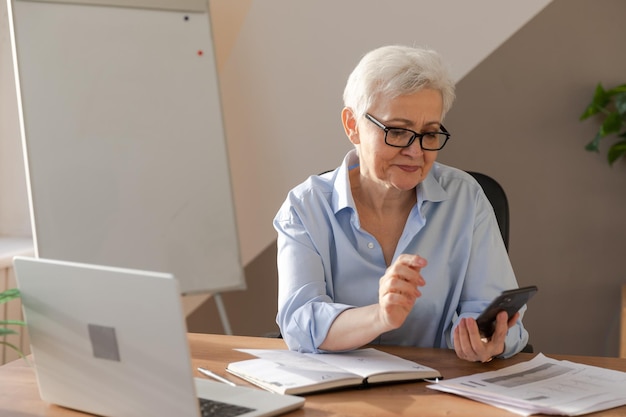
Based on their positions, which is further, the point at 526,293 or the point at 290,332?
the point at 290,332

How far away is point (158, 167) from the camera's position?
298cm

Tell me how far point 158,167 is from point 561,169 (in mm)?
1576

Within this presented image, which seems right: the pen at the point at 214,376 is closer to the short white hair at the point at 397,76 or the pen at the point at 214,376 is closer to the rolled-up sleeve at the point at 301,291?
the rolled-up sleeve at the point at 301,291

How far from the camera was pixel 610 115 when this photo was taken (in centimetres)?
316

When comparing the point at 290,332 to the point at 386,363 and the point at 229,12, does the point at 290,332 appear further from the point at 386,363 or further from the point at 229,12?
the point at 229,12

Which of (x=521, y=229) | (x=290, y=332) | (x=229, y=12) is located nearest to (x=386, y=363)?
(x=290, y=332)

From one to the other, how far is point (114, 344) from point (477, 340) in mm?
720

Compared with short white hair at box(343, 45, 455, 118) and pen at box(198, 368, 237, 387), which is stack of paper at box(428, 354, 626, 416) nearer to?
pen at box(198, 368, 237, 387)

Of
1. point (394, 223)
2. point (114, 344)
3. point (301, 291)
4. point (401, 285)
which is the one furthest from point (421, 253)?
point (114, 344)

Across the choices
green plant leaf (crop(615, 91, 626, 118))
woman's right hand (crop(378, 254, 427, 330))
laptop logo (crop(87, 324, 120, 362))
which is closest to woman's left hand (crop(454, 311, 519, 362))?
woman's right hand (crop(378, 254, 427, 330))

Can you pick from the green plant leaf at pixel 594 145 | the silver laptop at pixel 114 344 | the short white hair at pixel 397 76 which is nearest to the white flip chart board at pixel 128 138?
the short white hair at pixel 397 76

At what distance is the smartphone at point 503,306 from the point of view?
1.50 meters

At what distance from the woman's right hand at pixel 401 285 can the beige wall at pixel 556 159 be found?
1.91m

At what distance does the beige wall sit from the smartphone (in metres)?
1.79
